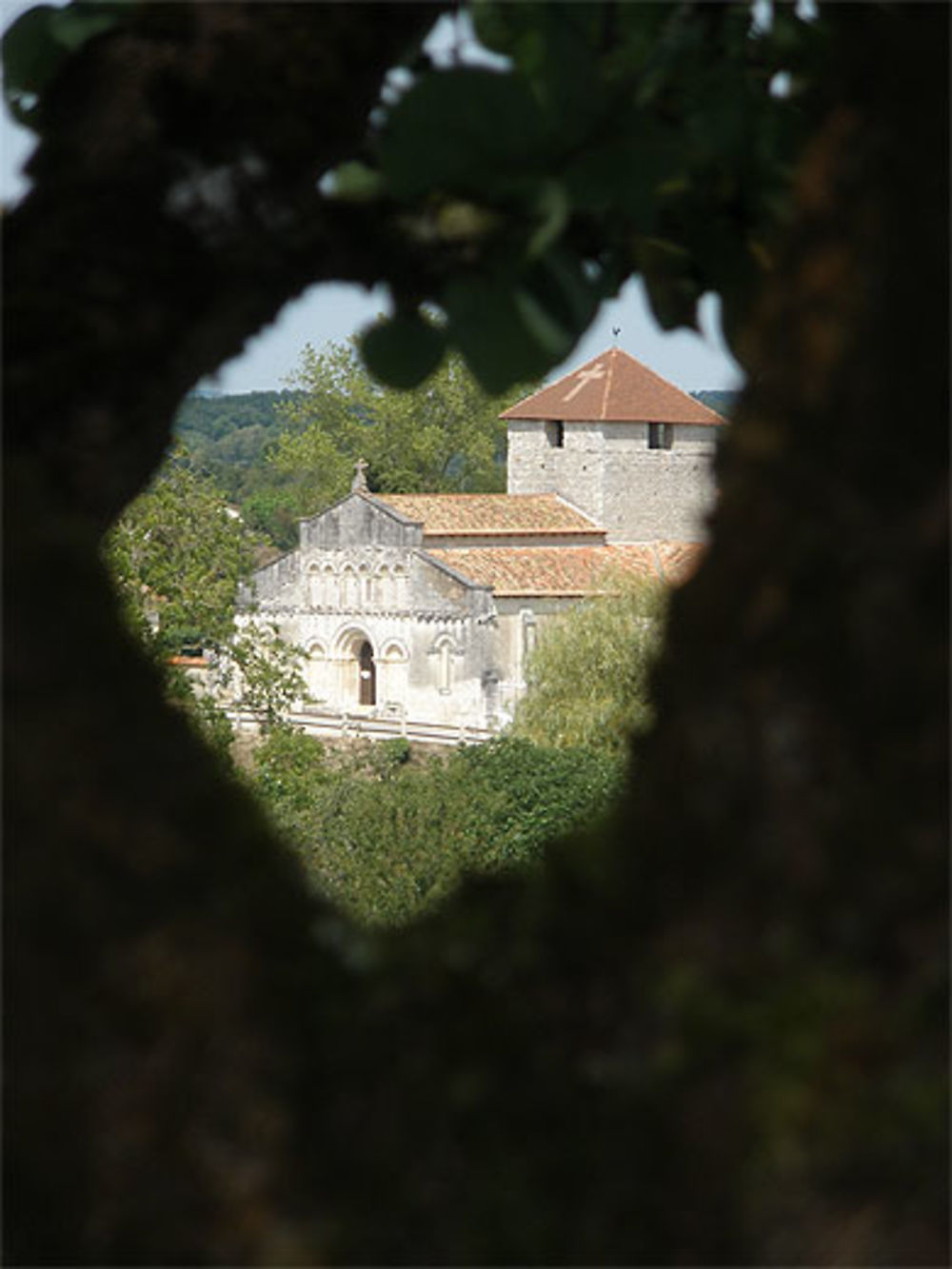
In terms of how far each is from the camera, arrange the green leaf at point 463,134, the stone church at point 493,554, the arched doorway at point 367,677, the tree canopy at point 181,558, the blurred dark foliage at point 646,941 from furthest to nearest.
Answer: the arched doorway at point 367,677 < the stone church at point 493,554 < the tree canopy at point 181,558 < the green leaf at point 463,134 < the blurred dark foliage at point 646,941

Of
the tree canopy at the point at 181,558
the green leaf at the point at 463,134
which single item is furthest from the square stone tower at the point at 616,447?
the green leaf at the point at 463,134

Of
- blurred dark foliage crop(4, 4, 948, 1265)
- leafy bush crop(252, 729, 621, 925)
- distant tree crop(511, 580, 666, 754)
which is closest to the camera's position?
blurred dark foliage crop(4, 4, 948, 1265)

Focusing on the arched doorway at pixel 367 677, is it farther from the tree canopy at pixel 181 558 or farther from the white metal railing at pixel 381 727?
the tree canopy at pixel 181 558

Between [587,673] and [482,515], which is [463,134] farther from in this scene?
[482,515]

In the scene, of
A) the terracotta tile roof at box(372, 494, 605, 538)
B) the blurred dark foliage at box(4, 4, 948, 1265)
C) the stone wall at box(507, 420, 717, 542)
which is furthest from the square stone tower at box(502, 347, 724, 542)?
the blurred dark foliage at box(4, 4, 948, 1265)

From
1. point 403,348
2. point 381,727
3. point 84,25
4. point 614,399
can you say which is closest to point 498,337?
point 403,348

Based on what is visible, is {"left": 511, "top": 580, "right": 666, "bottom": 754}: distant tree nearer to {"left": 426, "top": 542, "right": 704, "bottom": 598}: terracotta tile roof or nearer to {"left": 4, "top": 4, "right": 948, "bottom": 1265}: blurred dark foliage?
{"left": 426, "top": 542, "right": 704, "bottom": 598}: terracotta tile roof
